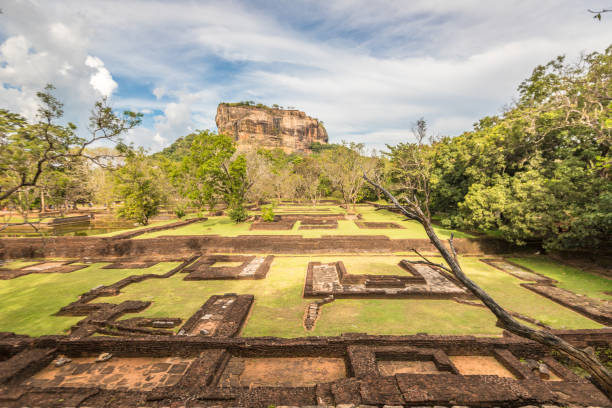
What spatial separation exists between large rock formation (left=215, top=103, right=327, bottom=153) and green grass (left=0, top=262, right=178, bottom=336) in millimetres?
84559

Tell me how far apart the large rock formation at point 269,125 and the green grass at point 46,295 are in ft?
277

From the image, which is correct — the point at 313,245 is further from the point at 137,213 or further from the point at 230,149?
the point at 137,213

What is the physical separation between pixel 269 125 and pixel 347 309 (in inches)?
3930

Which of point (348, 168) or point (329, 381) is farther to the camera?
point (348, 168)

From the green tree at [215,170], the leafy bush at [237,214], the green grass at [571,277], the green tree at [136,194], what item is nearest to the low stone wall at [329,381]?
the green grass at [571,277]

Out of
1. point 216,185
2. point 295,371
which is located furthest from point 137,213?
point 295,371

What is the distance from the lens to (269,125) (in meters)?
99.3

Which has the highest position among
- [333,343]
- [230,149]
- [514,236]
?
[230,149]

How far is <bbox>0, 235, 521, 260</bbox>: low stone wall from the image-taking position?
1152 centimetres

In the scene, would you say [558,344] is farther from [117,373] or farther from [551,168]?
[551,168]

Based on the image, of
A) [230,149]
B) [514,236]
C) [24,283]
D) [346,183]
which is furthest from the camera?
[346,183]

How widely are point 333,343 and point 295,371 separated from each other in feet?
2.95

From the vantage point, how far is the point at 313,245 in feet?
40.8

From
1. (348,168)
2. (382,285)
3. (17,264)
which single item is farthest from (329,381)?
(348,168)
